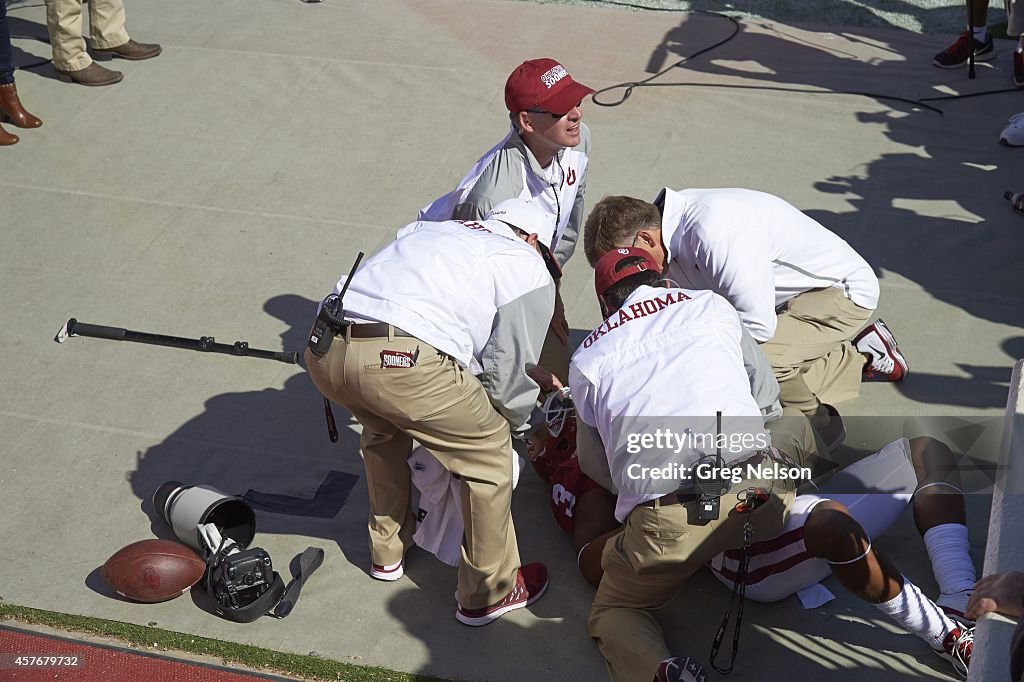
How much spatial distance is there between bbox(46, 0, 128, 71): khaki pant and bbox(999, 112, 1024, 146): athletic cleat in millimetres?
6015

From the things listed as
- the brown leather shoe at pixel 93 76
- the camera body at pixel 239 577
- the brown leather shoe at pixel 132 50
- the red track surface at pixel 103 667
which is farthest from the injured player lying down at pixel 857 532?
the brown leather shoe at pixel 132 50

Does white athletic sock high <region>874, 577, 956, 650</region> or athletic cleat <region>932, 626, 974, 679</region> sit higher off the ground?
white athletic sock high <region>874, 577, 956, 650</region>

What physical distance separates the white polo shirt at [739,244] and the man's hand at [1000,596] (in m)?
1.47

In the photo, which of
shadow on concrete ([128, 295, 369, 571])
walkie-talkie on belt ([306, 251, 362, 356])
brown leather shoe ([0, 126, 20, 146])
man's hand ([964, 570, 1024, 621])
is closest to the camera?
man's hand ([964, 570, 1024, 621])

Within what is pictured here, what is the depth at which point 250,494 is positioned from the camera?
166 inches

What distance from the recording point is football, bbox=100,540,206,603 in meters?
3.64

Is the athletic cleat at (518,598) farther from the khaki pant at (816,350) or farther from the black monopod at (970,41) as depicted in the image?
the black monopod at (970,41)

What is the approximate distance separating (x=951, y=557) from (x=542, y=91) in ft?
7.39

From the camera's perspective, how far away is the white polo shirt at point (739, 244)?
3.86m

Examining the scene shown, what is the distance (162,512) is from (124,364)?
4.11 feet

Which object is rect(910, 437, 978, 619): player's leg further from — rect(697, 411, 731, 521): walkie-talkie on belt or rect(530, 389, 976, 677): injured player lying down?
rect(697, 411, 731, 521): walkie-talkie on belt

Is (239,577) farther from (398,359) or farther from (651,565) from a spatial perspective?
(651,565)

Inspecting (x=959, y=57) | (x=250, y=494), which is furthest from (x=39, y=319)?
(x=959, y=57)

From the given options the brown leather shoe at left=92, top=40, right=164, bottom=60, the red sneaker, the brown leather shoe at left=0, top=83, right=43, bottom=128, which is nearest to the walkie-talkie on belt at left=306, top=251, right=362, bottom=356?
the red sneaker
